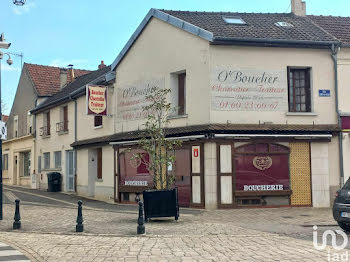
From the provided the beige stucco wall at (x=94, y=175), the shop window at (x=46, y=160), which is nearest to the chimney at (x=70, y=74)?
the shop window at (x=46, y=160)

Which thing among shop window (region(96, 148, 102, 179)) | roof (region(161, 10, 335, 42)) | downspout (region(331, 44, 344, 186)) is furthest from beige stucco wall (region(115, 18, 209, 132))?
downspout (region(331, 44, 344, 186))

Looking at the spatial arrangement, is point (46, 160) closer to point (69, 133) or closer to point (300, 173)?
point (69, 133)

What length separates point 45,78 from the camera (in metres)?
32.0

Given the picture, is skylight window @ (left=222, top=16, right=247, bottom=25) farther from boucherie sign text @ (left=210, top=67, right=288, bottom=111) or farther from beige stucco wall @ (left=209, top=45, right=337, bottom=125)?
boucherie sign text @ (left=210, top=67, right=288, bottom=111)

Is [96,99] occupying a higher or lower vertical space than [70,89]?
lower

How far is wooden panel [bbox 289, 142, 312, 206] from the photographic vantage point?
15.5 m

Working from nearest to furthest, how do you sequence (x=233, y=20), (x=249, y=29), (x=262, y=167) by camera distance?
(x=262, y=167)
(x=249, y=29)
(x=233, y=20)

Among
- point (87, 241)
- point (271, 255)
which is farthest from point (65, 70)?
point (271, 255)

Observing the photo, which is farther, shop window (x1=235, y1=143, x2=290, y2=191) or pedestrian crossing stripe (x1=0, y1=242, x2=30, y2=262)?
shop window (x1=235, y1=143, x2=290, y2=191)

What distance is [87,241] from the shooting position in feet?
30.5

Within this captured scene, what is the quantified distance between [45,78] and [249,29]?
2025 centimetres

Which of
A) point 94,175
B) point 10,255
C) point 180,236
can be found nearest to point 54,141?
point 94,175

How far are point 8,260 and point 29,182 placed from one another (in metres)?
24.2

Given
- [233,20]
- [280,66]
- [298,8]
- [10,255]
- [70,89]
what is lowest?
[10,255]
